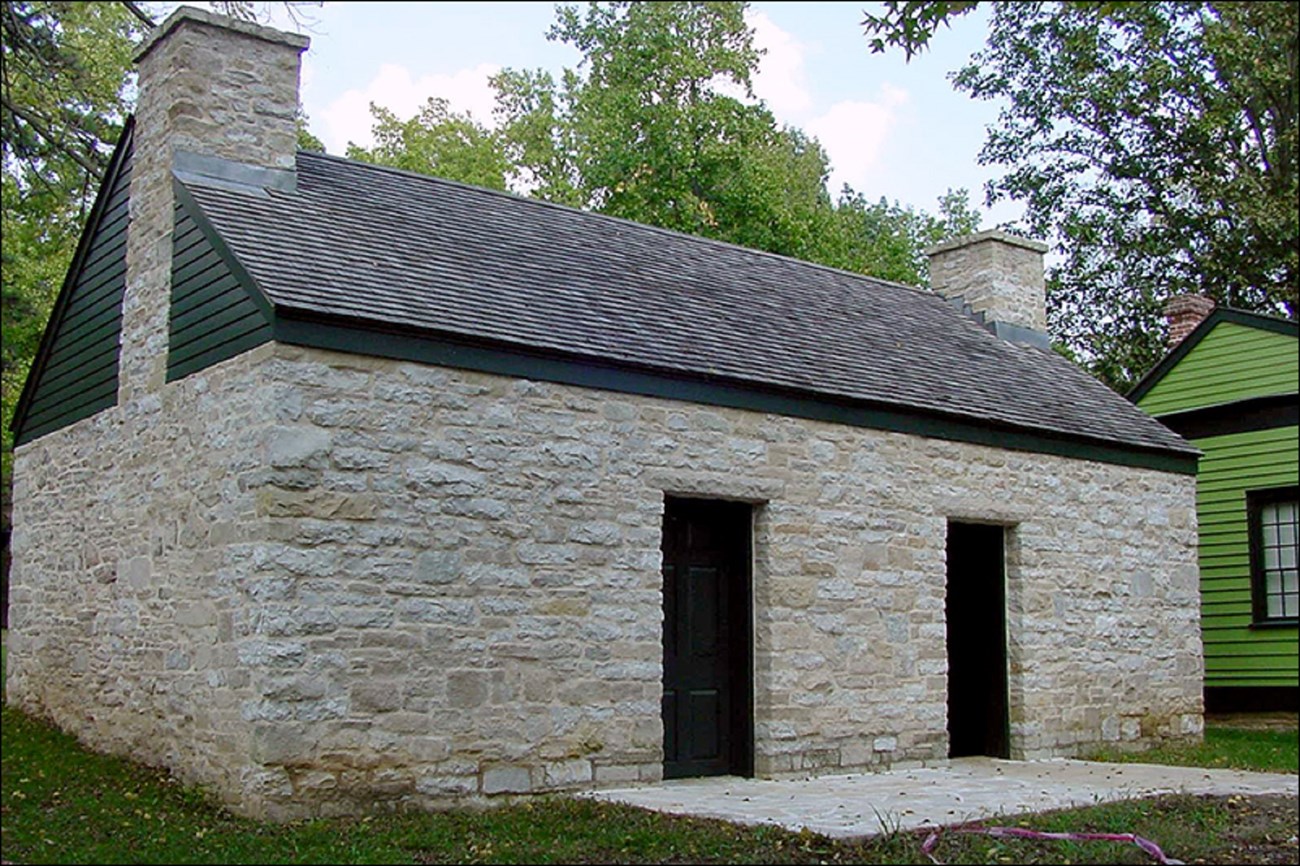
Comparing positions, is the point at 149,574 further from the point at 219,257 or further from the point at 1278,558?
the point at 1278,558

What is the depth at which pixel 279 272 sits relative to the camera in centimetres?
912

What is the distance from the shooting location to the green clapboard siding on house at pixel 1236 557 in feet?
51.8

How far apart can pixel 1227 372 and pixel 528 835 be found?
1204cm

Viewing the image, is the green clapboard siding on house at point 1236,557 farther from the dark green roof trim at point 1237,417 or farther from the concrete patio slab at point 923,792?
the concrete patio slab at point 923,792

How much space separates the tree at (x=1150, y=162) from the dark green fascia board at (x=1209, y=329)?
589 centimetres

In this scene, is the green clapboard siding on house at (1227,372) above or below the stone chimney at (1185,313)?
Answer: below

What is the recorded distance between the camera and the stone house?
879 cm

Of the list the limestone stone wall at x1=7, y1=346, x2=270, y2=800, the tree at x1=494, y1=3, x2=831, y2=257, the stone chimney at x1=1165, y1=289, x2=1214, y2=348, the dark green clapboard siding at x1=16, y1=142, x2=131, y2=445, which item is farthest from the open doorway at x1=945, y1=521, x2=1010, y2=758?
the tree at x1=494, y1=3, x2=831, y2=257

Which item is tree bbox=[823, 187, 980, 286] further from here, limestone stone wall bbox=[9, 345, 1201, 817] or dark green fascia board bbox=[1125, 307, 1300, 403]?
limestone stone wall bbox=[9, 345, 1201, 817]

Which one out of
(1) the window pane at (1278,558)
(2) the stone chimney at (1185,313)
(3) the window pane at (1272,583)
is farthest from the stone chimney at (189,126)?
(2) the stone chimney at (1185,313)

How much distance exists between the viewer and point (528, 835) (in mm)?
7992

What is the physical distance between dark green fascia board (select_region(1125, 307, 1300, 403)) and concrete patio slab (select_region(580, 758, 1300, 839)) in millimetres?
5980

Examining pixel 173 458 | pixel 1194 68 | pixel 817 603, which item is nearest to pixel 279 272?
pixel 173 458

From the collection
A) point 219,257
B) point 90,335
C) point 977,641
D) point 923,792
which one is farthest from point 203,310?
point 977,641
